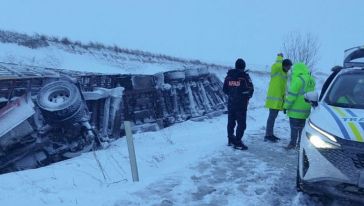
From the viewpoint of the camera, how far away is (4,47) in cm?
2317

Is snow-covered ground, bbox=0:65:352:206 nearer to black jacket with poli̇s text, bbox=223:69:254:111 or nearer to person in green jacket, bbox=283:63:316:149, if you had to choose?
person in green jacket, bbox=283:63:316:149

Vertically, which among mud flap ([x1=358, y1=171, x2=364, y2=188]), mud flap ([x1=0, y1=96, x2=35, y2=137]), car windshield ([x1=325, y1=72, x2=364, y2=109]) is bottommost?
mud flap ([x1=0, y1=96, x2=35, y2=137])

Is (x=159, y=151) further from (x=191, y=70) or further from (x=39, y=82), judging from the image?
(x=191, y=70)

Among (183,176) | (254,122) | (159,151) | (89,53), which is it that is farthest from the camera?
(89,53)

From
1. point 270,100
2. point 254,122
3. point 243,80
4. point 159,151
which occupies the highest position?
point 243,80

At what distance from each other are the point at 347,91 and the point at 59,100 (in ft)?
17.9

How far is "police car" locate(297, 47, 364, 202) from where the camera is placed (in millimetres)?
4551

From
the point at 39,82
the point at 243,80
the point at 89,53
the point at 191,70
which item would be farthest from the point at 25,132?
the point at 89,53

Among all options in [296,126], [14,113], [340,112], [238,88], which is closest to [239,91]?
[238,88]

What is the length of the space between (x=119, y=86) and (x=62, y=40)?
62.4 ft

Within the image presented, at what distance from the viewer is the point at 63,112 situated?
28.1 feet

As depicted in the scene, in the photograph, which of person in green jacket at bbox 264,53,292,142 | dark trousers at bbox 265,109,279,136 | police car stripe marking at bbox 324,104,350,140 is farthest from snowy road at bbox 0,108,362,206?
police car stripe marking at bbox 324,104,350,140

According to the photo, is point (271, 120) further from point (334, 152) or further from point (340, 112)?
point (334, 152)

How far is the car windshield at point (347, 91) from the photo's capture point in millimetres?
5783
